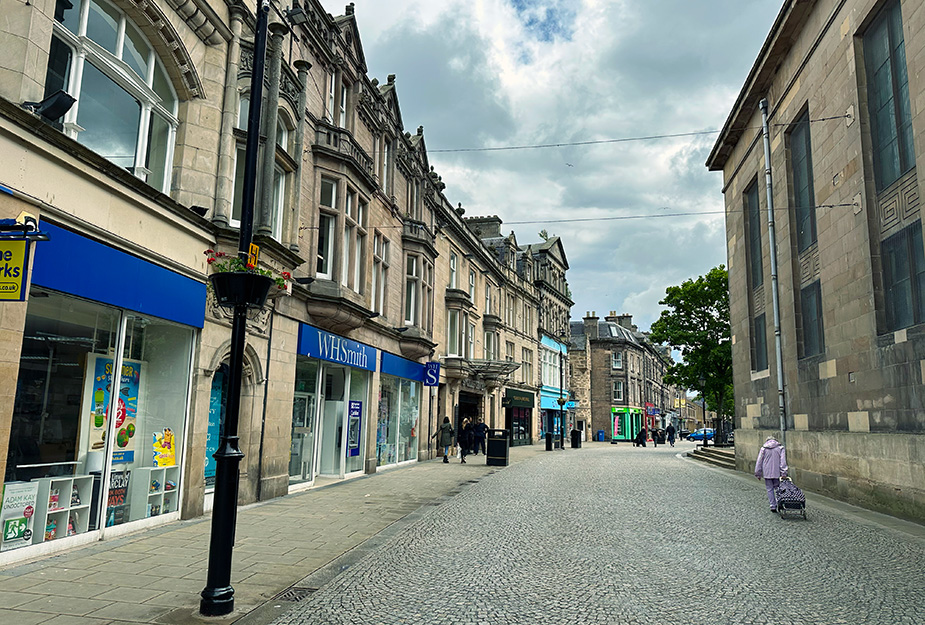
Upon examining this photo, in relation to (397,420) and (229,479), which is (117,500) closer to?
(229,479)

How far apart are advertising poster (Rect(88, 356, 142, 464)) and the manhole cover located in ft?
→ 13.2

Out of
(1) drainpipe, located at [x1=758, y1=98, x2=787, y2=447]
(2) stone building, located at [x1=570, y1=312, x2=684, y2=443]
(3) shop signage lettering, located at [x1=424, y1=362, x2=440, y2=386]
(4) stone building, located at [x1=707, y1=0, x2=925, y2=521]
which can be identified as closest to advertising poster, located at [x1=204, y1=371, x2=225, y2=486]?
(3) shop signage lettering, located at [x1=424, y1=362, x2=440, y2=386]

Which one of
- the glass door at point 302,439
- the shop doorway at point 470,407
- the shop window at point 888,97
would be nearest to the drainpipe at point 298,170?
the glass door at point 302,439

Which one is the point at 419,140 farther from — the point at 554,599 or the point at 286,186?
the point at 554,599

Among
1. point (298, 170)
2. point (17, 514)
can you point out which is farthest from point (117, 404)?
point (298, 170)

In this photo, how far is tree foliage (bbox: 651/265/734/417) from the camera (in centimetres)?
3831

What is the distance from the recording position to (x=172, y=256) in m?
9.75

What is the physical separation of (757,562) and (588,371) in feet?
185

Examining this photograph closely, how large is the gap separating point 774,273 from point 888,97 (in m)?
6.92

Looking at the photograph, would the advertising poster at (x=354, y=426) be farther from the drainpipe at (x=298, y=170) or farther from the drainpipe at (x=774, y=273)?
the drainpipe at (x=774, y=273)

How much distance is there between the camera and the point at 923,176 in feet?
37.5

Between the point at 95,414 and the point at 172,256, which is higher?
the point at 172,256

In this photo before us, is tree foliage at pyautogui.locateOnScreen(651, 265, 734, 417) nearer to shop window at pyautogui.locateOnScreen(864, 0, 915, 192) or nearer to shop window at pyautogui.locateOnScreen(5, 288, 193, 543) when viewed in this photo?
shop window at pyautogui.locateOnScreen(864, 0, 915, 192)

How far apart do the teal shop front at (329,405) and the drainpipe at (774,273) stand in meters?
11.7
